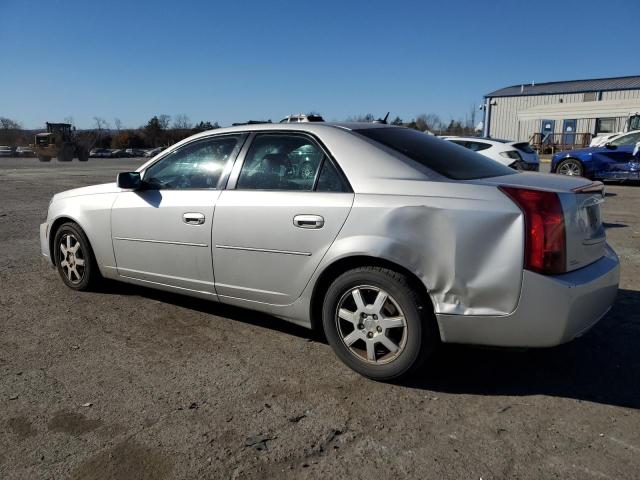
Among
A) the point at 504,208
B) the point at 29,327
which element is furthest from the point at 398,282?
the point at 29,327

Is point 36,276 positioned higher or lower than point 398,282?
lower

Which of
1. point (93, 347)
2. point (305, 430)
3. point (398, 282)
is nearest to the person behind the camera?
point (305, 430)

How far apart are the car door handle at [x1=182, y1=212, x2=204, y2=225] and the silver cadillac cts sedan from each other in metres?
0.01

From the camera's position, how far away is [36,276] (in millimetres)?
5617

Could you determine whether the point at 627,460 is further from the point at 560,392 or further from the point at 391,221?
the point at 391,221

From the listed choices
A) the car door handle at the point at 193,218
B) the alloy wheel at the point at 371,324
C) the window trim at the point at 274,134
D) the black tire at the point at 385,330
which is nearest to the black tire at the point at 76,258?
the car door handle at the point at 193,218

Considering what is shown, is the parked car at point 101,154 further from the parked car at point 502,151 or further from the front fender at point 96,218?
the front fender at point 96,218

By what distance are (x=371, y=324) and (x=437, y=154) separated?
4.07ft

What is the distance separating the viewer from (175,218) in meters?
4.03

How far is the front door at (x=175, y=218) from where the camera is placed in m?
3.92

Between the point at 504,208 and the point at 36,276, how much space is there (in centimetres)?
487

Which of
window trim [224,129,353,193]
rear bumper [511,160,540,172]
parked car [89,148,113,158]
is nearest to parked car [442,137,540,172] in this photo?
rear bumper [511,160,540,172]

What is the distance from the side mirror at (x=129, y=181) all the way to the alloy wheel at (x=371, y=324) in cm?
210

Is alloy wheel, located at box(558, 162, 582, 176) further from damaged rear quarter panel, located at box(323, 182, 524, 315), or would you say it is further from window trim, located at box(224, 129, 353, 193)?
damaged rear quarter panel, located at box(323, 182, 524, 315)
